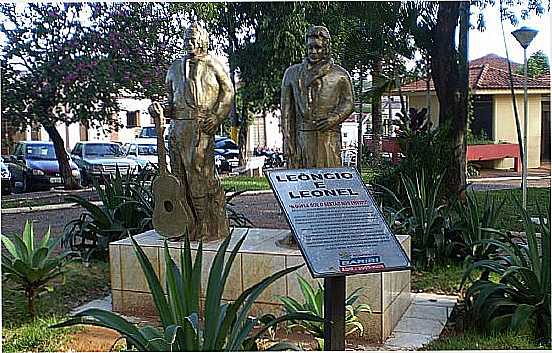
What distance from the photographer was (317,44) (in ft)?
14.7

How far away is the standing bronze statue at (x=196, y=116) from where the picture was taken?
15.5 ft

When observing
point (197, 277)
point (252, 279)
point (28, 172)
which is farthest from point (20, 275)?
point (28, 172)

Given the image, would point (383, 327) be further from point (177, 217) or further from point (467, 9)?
point (467, 9)

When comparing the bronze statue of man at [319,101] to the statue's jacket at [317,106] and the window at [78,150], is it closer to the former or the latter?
the statue's jacket at [317,106]

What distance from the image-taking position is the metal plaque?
248cm

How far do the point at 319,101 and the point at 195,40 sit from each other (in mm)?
1025

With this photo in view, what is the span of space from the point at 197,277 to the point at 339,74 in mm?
2263

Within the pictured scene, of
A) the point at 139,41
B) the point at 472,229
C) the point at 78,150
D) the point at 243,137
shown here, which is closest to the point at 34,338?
the point at 472,229

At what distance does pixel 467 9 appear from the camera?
9156 mm

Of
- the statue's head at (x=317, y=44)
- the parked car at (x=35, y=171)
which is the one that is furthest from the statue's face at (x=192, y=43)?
the parked car at (x=35, y=171)

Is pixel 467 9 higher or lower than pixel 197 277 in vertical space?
higher

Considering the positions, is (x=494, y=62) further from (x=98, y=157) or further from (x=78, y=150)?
(x=78, y=150)

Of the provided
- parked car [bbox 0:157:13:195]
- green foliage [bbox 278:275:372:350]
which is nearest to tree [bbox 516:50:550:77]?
parked car [bbox 0:157:13:195]

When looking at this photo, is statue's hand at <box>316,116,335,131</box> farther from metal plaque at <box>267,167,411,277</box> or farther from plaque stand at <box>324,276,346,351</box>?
plaque stand at <box>324,276,346,351</box>
